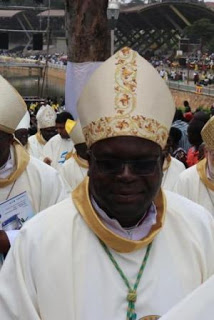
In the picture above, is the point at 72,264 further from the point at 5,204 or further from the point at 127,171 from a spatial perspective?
the point at 5,204

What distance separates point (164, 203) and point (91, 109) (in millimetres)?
425

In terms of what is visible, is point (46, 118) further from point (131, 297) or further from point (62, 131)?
point (131, 297)

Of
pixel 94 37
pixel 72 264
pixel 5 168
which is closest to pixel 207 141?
pixel 5 168

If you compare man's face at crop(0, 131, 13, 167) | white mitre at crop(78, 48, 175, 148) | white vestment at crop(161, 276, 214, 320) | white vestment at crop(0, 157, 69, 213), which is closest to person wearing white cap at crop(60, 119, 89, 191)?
white vestment at crop(0, 157, 69, 213)

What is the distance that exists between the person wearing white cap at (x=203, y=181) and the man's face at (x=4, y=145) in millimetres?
1246

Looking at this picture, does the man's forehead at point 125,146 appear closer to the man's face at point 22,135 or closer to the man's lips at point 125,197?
the man's lips at point 125,197

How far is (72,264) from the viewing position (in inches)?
82.5

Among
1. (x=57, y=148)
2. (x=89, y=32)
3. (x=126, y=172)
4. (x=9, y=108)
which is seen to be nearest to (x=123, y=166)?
(x=126, y=172)

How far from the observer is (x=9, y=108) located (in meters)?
3.25

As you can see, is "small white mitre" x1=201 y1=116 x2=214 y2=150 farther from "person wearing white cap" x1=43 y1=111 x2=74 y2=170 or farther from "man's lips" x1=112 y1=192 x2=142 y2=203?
"person wearing white cap" x1=43 y1=111 x2=74 y2=170

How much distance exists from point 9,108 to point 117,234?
1349 millimetres

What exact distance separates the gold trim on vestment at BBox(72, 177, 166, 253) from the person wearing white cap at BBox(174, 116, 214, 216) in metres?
1.73

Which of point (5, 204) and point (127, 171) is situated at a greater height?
point (127, 171)

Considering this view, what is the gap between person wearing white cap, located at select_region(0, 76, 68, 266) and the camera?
3268 mm
